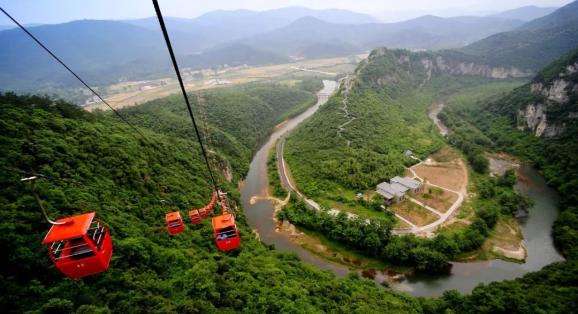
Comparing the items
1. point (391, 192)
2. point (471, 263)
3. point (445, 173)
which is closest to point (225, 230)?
point (471, 263)

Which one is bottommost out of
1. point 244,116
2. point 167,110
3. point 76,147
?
point 244,116

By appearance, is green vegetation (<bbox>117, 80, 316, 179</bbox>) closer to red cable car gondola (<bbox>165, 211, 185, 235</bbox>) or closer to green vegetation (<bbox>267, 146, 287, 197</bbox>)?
green vegetation (<bbox>267, 146, 287, 197</bbox>)

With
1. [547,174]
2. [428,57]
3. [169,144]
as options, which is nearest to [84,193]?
[169,144]

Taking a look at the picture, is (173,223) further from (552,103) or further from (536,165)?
(552,103)

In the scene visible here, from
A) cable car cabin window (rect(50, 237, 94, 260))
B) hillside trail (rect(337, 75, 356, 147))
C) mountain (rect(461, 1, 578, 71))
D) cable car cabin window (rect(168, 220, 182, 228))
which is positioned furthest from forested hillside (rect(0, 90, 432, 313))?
mountain (rect(461, 1, 578, 71))

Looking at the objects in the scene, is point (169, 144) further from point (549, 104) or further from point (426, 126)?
point (549, 104)

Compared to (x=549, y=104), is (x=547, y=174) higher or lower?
lower
